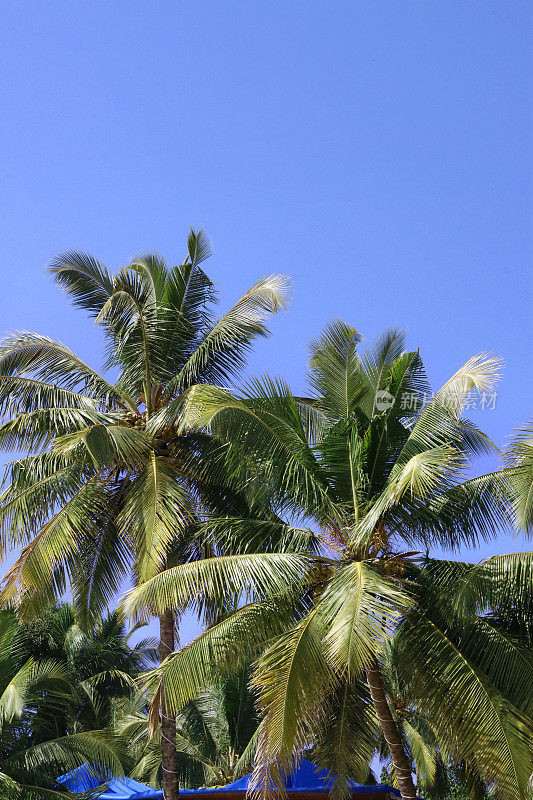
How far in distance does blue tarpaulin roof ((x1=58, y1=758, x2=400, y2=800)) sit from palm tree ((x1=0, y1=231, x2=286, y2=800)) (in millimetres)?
2390

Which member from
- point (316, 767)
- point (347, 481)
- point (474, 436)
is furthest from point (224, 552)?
point (316, 767)

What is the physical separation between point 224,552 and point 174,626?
2.62 meters

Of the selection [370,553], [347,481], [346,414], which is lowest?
[370,553]

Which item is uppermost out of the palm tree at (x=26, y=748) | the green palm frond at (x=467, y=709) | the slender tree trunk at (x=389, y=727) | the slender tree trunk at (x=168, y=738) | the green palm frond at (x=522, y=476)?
the green palm frond at (x=522, y=476)

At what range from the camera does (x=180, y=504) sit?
12703mm

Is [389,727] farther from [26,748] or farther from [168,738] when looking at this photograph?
[26,748]

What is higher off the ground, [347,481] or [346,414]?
[346,414]

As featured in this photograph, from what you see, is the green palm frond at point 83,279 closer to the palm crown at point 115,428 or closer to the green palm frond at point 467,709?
the palm crown at point 115,428

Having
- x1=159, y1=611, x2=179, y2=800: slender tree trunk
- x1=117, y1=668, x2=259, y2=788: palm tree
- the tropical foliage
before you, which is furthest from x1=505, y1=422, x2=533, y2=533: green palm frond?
x1=117, y1=668, x2=259, y2=788: palm tree

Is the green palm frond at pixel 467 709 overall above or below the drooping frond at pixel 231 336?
below

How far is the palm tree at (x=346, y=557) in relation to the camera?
9.70 m

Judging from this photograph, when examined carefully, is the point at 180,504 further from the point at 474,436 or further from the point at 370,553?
the point at 474,436

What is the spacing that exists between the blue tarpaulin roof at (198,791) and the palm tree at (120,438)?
239 cm

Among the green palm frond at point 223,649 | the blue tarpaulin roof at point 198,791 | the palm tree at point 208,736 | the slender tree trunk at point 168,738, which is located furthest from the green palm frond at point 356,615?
the palm tree at point 208,736
